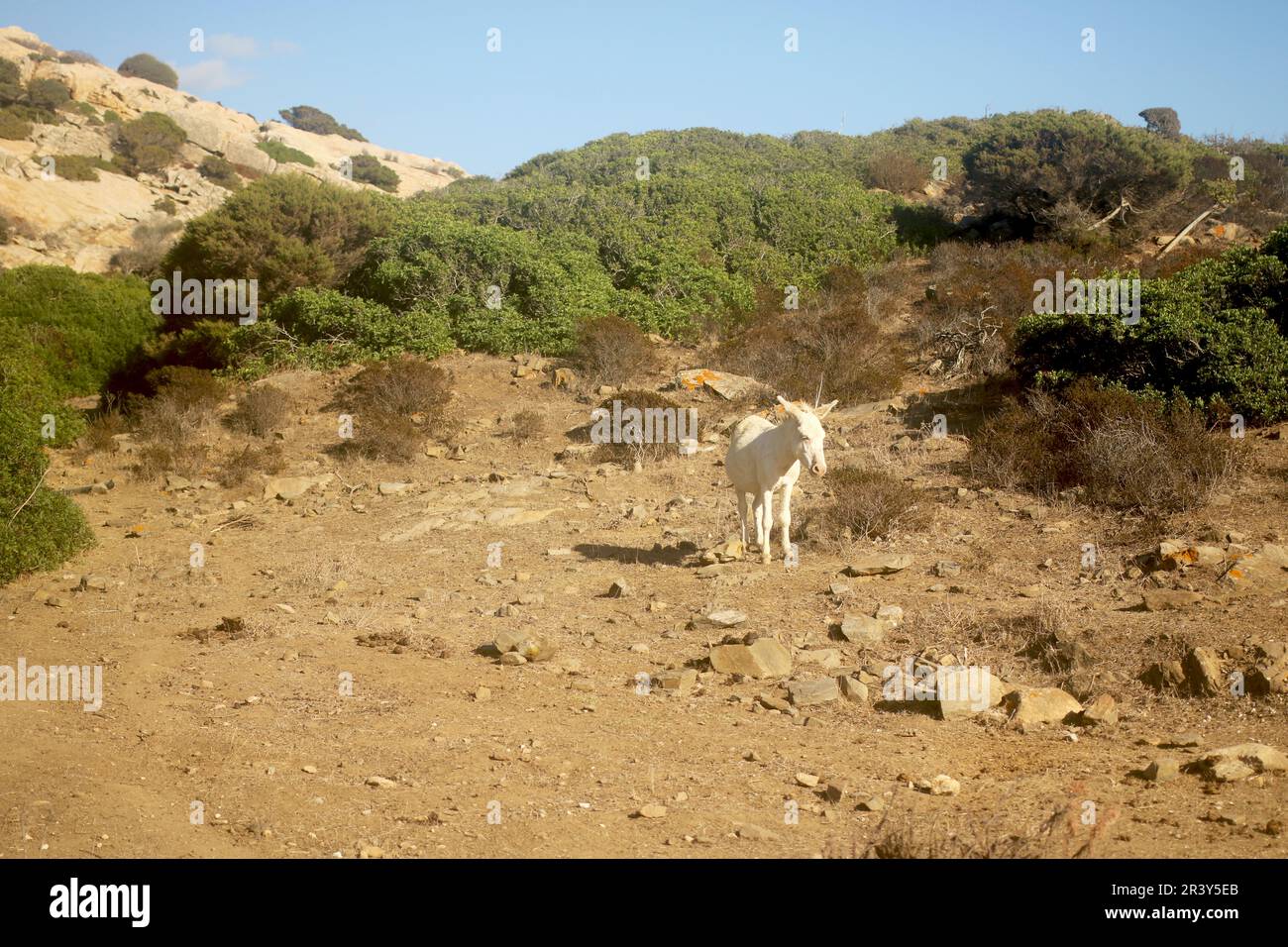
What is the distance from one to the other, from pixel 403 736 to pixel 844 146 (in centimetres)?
4238

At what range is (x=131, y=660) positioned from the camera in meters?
8.97

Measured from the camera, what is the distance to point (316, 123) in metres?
75.8

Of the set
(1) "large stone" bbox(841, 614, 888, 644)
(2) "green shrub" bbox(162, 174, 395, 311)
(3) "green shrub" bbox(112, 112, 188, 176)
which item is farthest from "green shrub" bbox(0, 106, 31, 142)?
(1) "large stone" bbox(841, 614, 888, 644)

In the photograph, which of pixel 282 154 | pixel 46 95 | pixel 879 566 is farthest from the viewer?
pixel 282 154

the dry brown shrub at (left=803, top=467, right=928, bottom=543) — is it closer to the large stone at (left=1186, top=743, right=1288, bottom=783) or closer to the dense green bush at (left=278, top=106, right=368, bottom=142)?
the large stone at (left=1186, top=743, right=1288, bottom=783)

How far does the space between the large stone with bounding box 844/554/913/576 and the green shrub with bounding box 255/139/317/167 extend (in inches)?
1929

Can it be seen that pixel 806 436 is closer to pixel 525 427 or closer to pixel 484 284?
pixel 525 427

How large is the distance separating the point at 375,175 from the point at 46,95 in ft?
55.6

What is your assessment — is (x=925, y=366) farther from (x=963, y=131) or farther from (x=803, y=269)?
(x=963, y=131)

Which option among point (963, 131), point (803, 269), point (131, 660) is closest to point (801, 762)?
point (131, 660)

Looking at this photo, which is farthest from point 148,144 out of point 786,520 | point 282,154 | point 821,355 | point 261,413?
point 786,520

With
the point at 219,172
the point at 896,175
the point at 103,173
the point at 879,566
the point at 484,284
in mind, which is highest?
the point at 219,172

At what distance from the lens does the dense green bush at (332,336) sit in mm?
21281

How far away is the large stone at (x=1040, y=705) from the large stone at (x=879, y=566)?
123 inches
